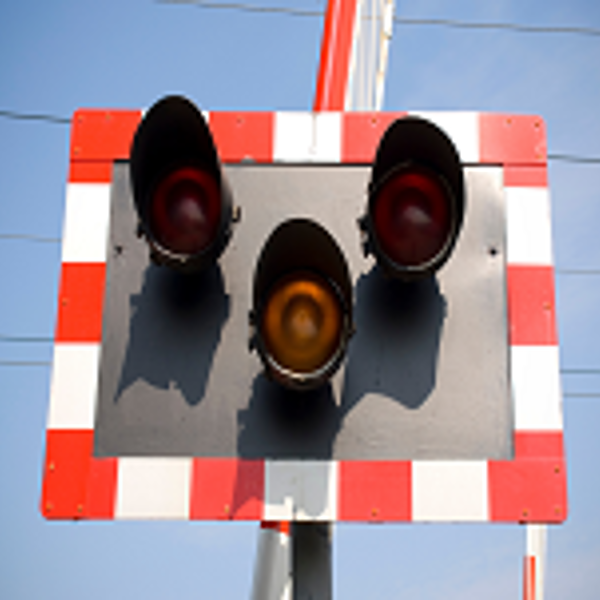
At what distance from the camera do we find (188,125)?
63.8 inches

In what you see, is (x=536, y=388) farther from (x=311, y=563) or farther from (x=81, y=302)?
(x=81, y=302)

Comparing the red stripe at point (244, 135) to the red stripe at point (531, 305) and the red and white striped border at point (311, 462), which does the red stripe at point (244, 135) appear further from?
the red stripe at point (531, 305)

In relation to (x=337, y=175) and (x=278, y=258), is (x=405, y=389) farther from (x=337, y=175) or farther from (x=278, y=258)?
(x=337, y=175)

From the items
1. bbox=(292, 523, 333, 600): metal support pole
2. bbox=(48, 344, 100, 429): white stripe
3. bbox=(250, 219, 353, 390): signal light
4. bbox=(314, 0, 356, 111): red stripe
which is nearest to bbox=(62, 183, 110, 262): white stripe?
bbox=(48, 344, 100, 429): white stripe

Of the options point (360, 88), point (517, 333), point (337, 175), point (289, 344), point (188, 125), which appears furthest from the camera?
point (360, 88)

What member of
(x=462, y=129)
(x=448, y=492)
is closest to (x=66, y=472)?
(x=448, y=492)

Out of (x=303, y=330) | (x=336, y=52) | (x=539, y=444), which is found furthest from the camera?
(x=336, y=52)

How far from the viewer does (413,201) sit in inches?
62.3

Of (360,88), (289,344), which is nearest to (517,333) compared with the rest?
(289,344)

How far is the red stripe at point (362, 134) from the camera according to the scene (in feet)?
6.14

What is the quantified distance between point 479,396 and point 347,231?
458 millimetres

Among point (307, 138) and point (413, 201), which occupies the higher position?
point (307, 138)

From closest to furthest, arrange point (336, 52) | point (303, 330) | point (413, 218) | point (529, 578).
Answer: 1. point (303, 330)
2. point (413, 218)
3. point (336, 52)
4. point (529, 578)

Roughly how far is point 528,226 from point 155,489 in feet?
3.25
